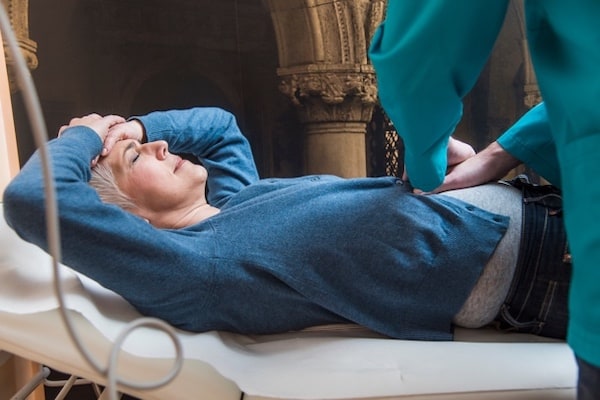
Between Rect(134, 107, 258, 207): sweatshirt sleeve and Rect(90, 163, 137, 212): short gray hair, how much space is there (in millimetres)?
158

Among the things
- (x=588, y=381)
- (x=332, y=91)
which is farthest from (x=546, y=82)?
(x=332, y=91)

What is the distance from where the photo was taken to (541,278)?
2.66ft

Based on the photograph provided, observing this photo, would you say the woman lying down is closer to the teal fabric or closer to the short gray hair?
the short gray hair

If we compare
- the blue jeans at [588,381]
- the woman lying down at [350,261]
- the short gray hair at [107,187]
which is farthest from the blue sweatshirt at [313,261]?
the blue jeans at [588,381]

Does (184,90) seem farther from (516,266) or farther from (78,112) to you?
(516,266)

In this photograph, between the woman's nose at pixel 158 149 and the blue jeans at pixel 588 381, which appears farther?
the woman's nose at pixel 158 149

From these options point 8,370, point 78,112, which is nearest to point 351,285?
point 8,370

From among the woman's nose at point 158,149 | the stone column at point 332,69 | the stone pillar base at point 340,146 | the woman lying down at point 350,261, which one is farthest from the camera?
the stone pillar base at point 340,146

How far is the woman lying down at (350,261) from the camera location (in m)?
0.78

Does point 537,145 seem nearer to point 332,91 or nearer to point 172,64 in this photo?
point 332,91

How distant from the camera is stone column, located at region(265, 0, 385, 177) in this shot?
289 cm

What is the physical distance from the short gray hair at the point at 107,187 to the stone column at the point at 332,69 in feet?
6.51

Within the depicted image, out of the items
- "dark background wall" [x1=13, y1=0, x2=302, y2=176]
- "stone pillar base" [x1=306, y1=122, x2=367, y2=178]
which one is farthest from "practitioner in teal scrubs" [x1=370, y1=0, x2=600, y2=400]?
"dark background wall" [x1=13, y1=0, x2=302, y2=176]

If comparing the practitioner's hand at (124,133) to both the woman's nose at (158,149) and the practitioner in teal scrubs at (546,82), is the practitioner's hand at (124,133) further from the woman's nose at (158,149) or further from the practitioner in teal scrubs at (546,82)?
the practitioner in teal scrubs at (546,82)
